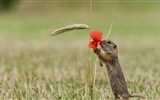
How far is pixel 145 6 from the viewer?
27109 mm

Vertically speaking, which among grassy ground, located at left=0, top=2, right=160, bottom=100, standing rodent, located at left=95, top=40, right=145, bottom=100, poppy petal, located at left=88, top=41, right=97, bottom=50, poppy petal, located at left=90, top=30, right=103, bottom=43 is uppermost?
poppy petal, located at left=90, top=30, right=103, bottom=43

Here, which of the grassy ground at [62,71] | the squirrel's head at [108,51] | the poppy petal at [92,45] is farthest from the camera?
the grassy ground at [62,71]

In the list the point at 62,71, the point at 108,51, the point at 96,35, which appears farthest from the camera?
the point at 62,71

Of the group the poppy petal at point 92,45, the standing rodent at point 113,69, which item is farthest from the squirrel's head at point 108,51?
the poppy petal at point 92,45

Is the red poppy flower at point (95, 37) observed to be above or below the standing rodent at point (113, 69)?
above

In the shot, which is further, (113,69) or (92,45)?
(113,69)

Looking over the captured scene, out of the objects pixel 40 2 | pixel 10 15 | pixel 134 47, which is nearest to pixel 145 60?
pixel 134 47

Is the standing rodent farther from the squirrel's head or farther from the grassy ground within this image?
the grassy ground

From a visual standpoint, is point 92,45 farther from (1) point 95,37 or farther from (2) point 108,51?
(2) point 108,51

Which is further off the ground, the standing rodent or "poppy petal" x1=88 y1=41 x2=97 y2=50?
"poppy petal" x1=88 y1=41 x2=97 y2=50

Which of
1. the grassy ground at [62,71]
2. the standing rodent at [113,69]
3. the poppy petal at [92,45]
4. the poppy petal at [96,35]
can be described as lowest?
the grassy ground at [62,71]

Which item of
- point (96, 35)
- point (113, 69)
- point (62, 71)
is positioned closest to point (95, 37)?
point (96, 35)

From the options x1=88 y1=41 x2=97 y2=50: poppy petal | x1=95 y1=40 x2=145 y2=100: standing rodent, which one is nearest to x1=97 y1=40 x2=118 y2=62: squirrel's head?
x1=95 y1=40 x2=145 y2=100: standing rodent

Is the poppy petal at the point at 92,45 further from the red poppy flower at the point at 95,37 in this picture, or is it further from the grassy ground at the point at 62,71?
the grassy ground at the point at 62,71
